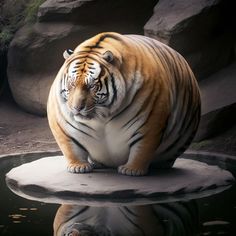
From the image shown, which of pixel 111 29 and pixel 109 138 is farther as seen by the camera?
pixel 111 29

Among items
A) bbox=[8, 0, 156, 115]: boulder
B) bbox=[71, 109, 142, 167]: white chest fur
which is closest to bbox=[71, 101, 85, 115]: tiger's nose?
bbox=[71, 109, 142, 167]: white chest fur

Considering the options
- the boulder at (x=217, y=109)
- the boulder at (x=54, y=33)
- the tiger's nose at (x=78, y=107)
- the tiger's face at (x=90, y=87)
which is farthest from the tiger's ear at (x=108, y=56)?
the boulder at (x=54, y=33)

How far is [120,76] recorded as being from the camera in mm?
5078

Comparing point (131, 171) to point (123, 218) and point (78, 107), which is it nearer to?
point (78, 107)

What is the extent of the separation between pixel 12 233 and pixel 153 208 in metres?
1.03

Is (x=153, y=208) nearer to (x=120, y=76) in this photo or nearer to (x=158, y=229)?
(x=158, y=229)

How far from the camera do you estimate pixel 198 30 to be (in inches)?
343

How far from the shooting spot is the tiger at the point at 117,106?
199 inches

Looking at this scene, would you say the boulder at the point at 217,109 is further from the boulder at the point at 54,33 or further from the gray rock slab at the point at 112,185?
the gray rock slab at the point at 112,185

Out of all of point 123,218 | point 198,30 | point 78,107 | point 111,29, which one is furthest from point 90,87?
point 111,29

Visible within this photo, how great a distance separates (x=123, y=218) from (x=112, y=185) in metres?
Answer: 0.70

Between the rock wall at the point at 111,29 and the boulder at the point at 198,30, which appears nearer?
the boulder at the point at 198,30

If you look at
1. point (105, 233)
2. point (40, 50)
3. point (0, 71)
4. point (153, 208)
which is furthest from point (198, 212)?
point (0, 71)

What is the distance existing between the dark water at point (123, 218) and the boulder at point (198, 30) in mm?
3918
